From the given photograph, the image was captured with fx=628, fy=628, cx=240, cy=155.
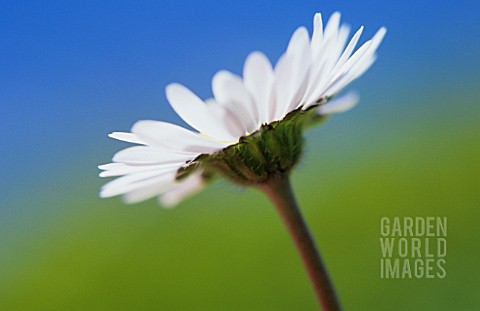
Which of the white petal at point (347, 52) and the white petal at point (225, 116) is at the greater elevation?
the white petal at point (347, 52)

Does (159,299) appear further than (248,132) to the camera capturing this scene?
Yes

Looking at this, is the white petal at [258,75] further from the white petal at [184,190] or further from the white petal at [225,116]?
the white petal at [184,190]

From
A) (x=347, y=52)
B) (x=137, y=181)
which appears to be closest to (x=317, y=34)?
(x=347, y=52)

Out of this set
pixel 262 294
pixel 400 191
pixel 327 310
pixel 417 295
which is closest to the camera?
pixel 327 310

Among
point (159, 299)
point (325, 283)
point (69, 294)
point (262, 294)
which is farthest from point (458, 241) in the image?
point (325, 283)

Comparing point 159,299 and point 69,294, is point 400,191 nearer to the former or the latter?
point 159,299

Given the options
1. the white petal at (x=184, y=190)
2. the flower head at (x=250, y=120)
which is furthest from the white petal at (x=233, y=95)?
the white petal at (x=184, y=190)

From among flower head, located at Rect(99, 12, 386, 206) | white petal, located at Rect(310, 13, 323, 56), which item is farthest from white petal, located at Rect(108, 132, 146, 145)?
white petal, located at Rect(310, 13, 323, 56)

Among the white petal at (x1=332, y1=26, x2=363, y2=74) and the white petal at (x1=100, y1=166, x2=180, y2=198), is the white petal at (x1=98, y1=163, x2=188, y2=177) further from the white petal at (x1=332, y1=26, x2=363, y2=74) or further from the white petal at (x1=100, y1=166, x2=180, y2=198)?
the white petal at (x1=332, y1=26, x2=363, y2=74)
